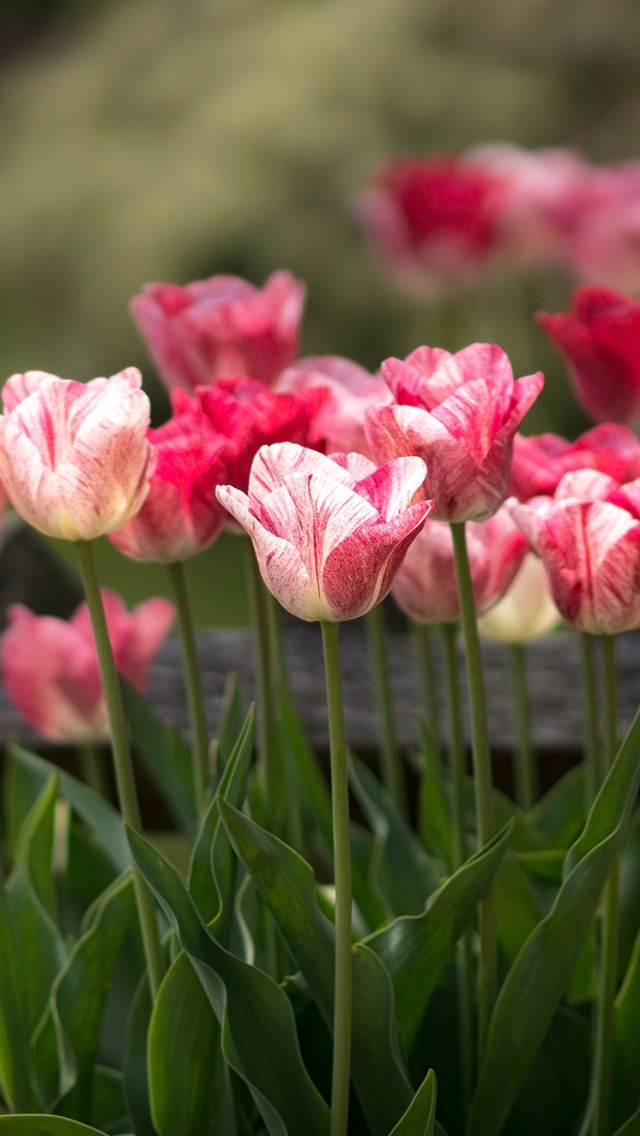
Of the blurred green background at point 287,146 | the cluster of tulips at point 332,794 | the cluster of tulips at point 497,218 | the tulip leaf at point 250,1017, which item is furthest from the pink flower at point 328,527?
the blurred green background at point 287,146

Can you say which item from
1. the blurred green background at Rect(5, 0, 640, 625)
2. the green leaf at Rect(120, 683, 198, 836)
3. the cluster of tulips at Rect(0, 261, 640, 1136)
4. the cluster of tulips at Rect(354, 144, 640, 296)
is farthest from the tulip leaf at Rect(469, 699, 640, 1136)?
the blurred green background at Rect(5, 0, 640, 625)

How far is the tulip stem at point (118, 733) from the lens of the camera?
1.33ft

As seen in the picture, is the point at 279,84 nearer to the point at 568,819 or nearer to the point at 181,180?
the point at 181,180

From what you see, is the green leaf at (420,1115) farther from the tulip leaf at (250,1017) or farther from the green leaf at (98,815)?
the green leaf at (98,815)

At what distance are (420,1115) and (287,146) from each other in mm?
3014

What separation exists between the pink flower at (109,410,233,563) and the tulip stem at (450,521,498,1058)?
0.08 meters

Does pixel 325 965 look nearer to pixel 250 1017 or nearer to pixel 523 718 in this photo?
pixel 250 1017

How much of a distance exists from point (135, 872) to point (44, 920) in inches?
4.4

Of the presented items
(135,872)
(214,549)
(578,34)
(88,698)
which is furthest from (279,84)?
(135,872)

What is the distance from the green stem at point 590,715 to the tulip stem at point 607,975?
0.05m

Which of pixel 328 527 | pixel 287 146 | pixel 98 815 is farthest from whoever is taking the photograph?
pixel 287 146

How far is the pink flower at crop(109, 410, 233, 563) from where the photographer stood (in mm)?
417

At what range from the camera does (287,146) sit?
3152 mm

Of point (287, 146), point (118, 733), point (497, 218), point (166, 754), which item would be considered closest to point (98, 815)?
point (166, 754)
